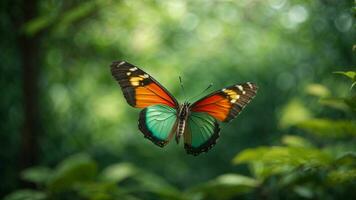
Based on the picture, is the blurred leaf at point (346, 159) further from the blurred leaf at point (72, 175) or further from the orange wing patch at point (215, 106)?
the blurred leaf at point (72, 175)

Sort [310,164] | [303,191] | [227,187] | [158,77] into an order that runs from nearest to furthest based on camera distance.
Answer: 1. [310,164]
2. [227,187]
3. [303,191]
4. [158,77]

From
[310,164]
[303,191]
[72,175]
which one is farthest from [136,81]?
[303,191]

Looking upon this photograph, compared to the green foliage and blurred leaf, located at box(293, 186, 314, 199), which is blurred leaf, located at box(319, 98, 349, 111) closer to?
the green foliage

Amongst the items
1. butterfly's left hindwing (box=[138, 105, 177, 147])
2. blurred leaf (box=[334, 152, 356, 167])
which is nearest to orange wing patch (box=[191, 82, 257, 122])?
butterfly's left hindwing (box=[138, 105, 177, 147])

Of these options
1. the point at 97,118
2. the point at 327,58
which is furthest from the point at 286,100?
the point at 97,118

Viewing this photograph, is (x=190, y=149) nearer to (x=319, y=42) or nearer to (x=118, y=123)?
(x=319, y=42)

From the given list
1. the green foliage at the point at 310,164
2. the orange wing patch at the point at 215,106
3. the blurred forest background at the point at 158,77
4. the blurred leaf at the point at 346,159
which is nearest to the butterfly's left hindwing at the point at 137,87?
the orange wing patch at the point at 215,106

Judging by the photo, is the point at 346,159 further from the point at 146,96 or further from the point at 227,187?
the point at 146,96
